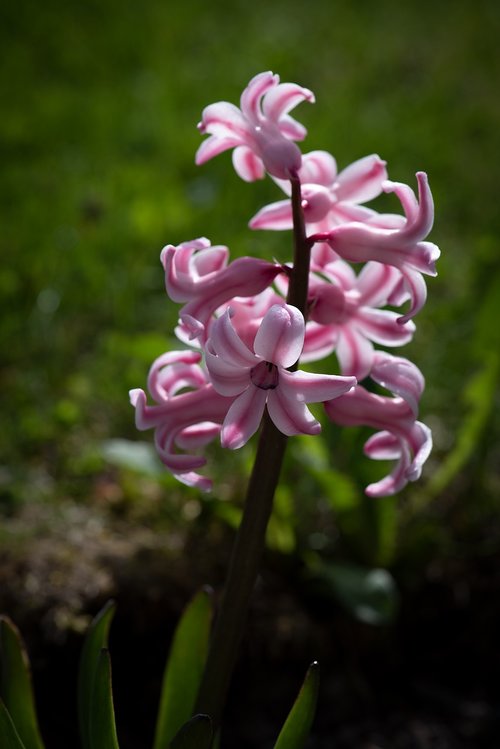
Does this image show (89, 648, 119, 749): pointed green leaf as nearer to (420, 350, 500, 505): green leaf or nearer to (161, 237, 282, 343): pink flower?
(161, 237, 282, 343): pink flower

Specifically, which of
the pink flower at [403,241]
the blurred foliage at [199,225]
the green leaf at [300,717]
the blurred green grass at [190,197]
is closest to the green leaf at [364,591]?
the blurred foliage at [199,225]

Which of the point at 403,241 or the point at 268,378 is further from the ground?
the point at 403,241

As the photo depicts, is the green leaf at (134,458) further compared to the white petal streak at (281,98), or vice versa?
the green leaf at (134,458)

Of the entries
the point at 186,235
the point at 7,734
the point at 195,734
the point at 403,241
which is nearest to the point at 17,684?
the point at 7,734

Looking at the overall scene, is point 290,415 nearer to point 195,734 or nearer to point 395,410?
point 395,410

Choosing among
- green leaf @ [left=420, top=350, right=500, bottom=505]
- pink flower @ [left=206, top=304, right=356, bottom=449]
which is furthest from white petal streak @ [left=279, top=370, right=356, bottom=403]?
green leaf @ [left=420, top=350, right=500, bottom=505]

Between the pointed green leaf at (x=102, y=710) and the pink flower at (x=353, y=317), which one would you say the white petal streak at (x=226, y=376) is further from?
the pointed green leaf at (x=102, y=710)
